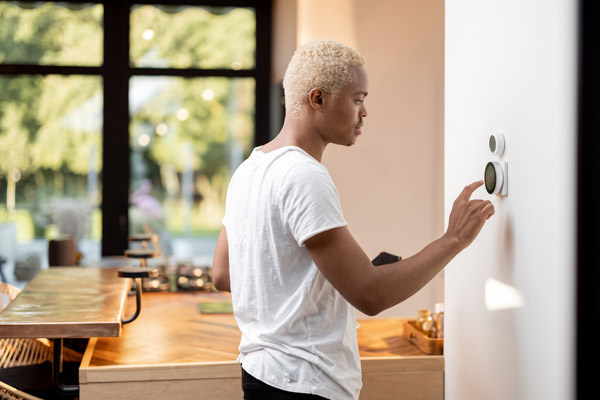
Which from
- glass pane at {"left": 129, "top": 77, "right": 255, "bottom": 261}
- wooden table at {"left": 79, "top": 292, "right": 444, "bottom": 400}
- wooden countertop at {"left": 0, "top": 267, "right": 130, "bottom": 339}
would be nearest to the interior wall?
wooden table at {"left": 79, "top": 292, "right": 444, "bottom": 400}

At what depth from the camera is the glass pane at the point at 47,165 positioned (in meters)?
5.22

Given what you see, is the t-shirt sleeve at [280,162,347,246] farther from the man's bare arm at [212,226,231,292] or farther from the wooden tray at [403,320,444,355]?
the wooden tray at [403,320,444,355]

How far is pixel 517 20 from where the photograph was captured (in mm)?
1424

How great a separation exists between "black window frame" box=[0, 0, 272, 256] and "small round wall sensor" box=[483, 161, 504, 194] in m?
3.94

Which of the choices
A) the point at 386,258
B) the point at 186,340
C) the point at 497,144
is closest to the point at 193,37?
the point at 186,340

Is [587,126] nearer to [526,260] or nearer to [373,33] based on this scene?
[526,260]

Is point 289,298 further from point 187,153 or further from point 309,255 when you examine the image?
point 187,153

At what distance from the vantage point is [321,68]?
1.32m

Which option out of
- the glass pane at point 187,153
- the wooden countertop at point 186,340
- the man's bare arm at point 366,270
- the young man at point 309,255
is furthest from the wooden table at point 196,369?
the glass pane at point 187,153

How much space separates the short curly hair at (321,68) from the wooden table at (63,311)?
1.04 metres

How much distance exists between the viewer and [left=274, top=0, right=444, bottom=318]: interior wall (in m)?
3.64

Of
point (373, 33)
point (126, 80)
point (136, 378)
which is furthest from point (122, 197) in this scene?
point (136, 378)

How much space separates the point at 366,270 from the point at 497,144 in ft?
1.58

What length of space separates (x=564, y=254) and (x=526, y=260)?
185 millimetres
